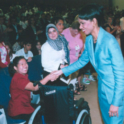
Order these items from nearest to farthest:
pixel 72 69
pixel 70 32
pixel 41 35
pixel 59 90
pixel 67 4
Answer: pixel 59 90, pixel 72 69, pixel 70 32, pixel 41 35, pixel 67 4

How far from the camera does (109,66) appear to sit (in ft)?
3.69

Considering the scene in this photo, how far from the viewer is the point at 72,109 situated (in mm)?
1358

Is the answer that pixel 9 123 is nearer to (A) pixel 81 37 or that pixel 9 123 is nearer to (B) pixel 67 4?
(A) pixel 81 37

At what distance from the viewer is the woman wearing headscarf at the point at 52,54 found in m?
2.06

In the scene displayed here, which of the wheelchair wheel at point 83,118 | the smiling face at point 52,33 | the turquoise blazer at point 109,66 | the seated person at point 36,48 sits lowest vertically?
the wheelchair wheel at point 83,118

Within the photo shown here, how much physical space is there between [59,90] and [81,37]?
1743 mm

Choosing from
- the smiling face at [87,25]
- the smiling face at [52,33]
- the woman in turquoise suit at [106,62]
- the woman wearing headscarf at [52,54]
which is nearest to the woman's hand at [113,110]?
the woman in turquoise suit at [106,62]

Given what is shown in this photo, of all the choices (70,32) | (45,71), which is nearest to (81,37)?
(70,32)

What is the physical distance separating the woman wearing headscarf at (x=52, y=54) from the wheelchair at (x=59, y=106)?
69 centimetres

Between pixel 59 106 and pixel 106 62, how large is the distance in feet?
1.90

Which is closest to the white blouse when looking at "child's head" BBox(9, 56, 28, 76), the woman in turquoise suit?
"child's head" BBox(9, 56, 28, 76)

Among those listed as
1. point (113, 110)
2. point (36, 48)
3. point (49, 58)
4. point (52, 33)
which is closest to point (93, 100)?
point (49, 58)

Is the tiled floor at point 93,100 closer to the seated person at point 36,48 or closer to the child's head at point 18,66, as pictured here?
the child's head at point 18,66

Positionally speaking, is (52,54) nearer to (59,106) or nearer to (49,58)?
(49,58)
